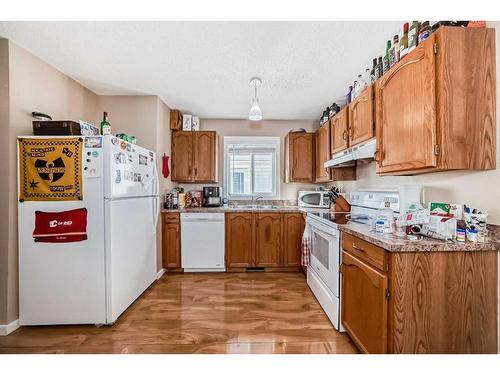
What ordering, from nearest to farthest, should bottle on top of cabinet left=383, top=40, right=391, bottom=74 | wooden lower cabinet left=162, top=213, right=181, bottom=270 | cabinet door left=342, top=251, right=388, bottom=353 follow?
cabinet door left=342, top=251, right=388, bottom=353 → bottle on top of cabinet left=383, top=40, right=391, bottom=74 → wooden lower cabinet left=162, top=213, right=181, bottom=270

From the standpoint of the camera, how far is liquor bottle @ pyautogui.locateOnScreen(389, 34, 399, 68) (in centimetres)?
156

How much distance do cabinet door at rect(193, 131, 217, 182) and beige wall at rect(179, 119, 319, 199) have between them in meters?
0.39

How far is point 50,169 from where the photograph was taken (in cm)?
182

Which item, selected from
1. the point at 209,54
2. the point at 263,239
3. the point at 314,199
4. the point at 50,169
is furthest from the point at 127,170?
the point at 314,199

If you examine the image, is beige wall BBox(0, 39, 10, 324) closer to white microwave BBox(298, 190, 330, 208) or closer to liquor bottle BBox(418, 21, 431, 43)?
liquor bottle BBox(418, 21, 431, 43)

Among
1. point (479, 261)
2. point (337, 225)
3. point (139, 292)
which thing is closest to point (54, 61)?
point (139, 292)

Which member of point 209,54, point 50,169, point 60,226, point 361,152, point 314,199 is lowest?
point 60,226

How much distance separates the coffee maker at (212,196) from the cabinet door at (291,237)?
40.6 inches

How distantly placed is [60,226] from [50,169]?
0.45m

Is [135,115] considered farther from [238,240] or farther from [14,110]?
[238,240]

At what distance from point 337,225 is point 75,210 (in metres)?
2.07

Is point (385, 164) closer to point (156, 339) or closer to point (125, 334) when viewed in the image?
point (156, 339)

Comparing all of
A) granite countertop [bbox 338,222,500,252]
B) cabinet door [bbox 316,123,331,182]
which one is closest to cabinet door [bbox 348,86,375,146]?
cabinet door [bbox 316,123,331,182]

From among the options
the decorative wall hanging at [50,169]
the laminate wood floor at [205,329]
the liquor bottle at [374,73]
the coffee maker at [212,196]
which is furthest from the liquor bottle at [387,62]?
the coffee maker at [212,196]
